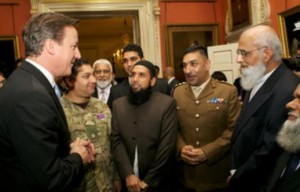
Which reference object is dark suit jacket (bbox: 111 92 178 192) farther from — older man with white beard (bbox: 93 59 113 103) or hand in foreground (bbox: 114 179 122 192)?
older man with white beard (bbox: 93 59 113 103)

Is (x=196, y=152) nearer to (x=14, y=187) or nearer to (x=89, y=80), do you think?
(x=89, y=80)

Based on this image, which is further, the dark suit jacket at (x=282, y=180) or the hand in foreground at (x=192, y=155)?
the hand in foreground at (x=192, y=155)

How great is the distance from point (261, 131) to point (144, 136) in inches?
44.1

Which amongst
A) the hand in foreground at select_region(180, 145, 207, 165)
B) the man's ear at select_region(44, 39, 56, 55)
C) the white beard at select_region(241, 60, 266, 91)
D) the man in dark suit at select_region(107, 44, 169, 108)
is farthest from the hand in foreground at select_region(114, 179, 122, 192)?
the man's ear at select_region(44, 39, 56, 55)

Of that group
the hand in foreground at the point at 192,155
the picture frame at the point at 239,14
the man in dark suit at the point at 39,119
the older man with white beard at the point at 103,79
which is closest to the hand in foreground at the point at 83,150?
the man in dark suit at the point at 39,119

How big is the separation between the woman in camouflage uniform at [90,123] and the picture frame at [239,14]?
4912mm

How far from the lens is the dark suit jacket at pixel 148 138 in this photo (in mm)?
3297

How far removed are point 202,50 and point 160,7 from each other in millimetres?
5017

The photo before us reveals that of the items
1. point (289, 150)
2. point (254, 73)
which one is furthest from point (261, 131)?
point (254, 73)

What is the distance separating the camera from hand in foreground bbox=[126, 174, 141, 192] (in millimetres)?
3254

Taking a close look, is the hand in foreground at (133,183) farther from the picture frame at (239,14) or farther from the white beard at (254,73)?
the picture frame at (239,14)

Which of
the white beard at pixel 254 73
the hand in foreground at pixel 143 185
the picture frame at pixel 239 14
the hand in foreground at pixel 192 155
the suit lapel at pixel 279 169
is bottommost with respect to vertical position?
the hand in foreground at pixel 143 185

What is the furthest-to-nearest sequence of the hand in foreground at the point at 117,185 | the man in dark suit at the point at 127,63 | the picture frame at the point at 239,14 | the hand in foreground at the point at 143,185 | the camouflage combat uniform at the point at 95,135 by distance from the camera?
1. the picture frame at the point at 239,14
2. the man in dark suit at the point at 127,63
3. the hand in foreground at the point at 117,185
4. the hand in foreground at the point at 143,185
5. the camouflage combat uniform at the point at 95,135

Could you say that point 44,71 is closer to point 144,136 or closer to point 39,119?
point 39,119
